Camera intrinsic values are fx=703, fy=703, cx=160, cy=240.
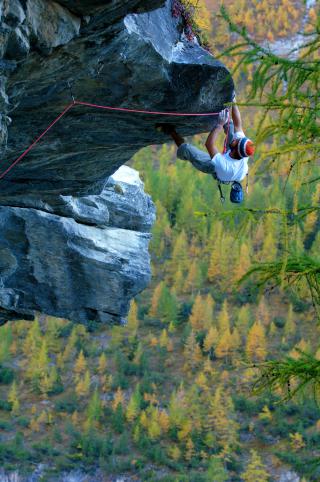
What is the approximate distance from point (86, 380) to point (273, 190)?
3509 cm

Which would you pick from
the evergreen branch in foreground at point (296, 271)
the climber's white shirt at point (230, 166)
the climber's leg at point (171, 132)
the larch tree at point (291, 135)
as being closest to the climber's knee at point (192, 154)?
the climber's leg at point (171, 132)

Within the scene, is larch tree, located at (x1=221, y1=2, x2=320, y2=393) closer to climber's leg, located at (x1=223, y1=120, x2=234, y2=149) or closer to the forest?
climber's leg, located at (x1=223, y1=120, x2=234, y2=149)

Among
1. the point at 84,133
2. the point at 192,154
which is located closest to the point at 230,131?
the point at 192,154

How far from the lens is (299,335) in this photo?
60.4m

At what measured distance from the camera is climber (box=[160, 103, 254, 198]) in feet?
36.9

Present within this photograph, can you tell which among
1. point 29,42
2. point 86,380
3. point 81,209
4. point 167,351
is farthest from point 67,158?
point 167,351

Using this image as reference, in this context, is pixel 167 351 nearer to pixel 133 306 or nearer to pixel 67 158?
pixel 133 306

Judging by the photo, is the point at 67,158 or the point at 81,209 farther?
the point at 81,209

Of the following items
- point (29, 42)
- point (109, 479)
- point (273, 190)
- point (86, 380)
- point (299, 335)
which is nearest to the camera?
point (29, 42)

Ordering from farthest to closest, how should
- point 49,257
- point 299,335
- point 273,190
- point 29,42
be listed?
point 273,190 → point 299,335 → point 49,257 → point 29,42

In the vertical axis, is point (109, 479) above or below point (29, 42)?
above

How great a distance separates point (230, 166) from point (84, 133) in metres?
2.59

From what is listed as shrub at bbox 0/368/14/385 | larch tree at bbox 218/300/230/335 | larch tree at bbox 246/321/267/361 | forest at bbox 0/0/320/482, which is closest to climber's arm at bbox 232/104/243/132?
forest at bbox 0/0/320/482

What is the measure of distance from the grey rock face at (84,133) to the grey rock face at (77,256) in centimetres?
3
